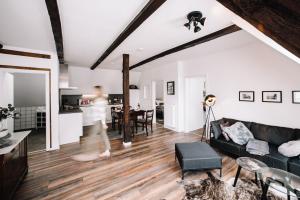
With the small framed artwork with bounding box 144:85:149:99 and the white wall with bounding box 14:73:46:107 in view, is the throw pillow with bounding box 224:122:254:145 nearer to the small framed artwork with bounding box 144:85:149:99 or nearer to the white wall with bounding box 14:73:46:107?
the small framed artwork with bounding box 144:85:149:99

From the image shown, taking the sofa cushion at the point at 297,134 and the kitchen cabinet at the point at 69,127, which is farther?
the kitchen cabinet at the point at 69,127

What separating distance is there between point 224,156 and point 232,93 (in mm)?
1762

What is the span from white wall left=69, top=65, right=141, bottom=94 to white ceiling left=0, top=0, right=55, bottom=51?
117 inches

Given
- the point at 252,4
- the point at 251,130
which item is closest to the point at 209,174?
the point at 251,130

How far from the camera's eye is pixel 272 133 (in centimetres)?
321

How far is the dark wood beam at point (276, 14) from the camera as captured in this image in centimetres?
68

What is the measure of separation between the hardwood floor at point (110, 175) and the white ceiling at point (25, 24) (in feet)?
8.82

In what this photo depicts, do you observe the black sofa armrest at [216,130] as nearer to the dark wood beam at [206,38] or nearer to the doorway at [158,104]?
the dark wood beam at [206,38]

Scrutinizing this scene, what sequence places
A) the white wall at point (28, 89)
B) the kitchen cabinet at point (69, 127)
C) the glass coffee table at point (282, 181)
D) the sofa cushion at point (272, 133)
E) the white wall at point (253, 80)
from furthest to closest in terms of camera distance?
the white wall at point (28, 89)
the kitchen cabinet at point (69, 127)
the white wall at point (253, 80)
the sofa cushion at point (272, 133)
the glass coffee table at point (282, 181)

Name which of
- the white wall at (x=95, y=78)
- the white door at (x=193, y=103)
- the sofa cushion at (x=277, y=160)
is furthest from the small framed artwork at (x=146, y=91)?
the sofa cushion at (x=277, y=160)

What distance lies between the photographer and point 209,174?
2.76m

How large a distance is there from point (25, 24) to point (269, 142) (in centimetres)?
529

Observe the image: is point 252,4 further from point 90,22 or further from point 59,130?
point 59,130

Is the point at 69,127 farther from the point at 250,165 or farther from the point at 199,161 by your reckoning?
the point at 250,165
